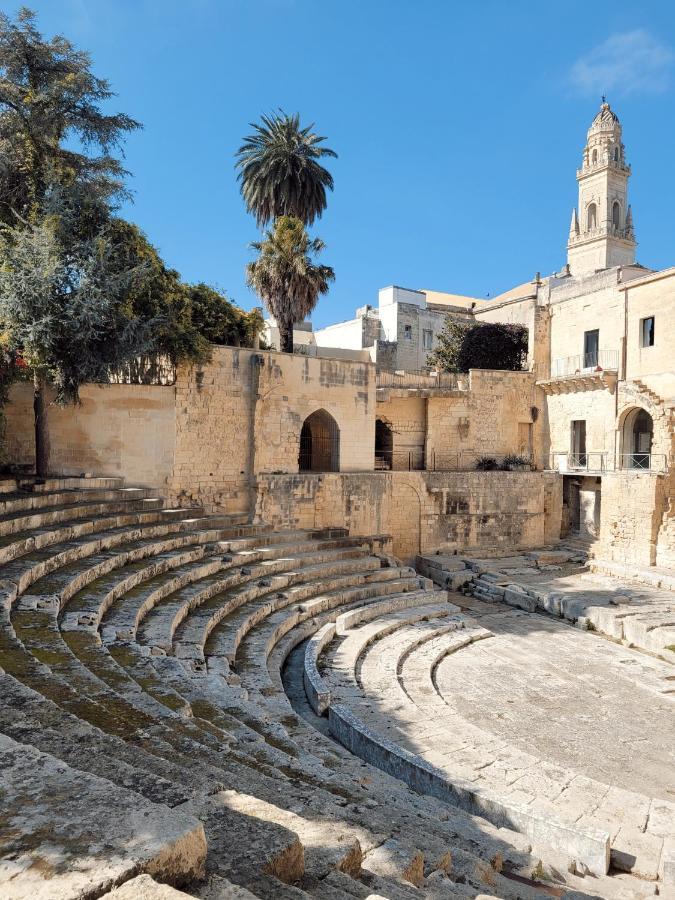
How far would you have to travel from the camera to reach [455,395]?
23281 mm

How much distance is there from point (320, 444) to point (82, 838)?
1783 centimetres

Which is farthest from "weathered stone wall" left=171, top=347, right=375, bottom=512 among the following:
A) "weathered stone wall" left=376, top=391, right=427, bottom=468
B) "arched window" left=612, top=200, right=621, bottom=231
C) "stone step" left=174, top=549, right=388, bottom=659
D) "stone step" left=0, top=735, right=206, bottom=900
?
"arched window" left=612, top=200, right=621, bottom=231

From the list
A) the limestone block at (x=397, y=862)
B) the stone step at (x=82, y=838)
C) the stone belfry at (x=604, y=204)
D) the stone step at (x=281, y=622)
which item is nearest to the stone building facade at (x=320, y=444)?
the stone step at (x=281, y=622)

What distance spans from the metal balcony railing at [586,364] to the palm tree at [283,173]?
38.1 feet

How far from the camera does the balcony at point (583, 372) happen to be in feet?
73.2

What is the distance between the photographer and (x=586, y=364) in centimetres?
2373

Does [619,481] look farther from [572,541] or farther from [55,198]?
[55,198]

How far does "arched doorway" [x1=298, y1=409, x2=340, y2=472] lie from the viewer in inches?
764

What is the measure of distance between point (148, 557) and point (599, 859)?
874 cm

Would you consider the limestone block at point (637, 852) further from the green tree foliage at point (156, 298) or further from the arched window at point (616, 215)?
the arched window at point (616, 215)

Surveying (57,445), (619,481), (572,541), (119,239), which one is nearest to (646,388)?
(619,481)

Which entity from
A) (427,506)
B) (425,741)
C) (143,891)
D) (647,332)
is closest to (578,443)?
(647,332)

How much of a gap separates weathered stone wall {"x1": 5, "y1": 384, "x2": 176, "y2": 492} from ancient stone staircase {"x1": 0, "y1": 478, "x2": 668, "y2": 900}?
2063 millimetres

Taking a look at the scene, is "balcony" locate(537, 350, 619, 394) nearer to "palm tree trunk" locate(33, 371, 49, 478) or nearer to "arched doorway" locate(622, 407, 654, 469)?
"arched doorway" locate(622, 407, 654, 469)
